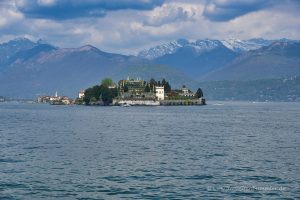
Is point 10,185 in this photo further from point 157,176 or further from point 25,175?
point 157,176

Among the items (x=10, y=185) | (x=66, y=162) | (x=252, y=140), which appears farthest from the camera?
(x=252, y=140)

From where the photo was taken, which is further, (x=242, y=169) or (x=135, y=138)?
(x=135, y=138)

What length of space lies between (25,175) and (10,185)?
4.36 meters

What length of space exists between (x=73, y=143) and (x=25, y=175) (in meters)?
28.7

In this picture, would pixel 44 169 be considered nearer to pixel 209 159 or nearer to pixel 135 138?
pixel 209 159

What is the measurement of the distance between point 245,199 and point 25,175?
67.3ft

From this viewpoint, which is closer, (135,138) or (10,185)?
(10,185)

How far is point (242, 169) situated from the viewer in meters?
55.0

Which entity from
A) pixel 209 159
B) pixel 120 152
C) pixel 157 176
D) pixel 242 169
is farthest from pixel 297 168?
pixel 120 152

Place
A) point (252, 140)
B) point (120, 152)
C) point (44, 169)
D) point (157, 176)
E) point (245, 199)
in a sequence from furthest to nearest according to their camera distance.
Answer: point (252, 140), point (120, 152), point (44, 169), point (157, 176), point (245, 199)

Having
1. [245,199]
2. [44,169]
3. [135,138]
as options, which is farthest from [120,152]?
[245,199]

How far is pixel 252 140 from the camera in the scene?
86.8 meters

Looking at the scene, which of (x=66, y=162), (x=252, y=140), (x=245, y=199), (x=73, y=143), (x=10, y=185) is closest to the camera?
(x=245, y=199)

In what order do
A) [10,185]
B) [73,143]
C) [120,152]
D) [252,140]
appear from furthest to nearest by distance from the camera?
[252,140] → [73,143] → [120,152] → [10,185]
